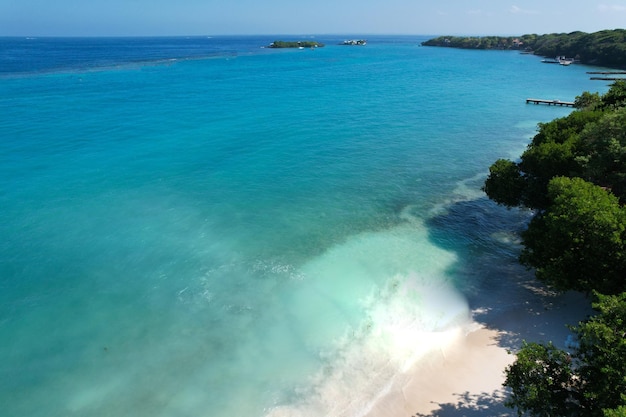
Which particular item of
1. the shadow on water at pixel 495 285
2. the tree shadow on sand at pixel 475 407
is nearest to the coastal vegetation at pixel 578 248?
the tree shadow on sand at pixel 475 407

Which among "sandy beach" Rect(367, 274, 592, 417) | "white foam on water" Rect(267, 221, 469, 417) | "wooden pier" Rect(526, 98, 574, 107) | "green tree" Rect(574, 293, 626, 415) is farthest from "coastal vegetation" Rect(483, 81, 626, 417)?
"wooden pier" Rect(526, 98, 574, 107)

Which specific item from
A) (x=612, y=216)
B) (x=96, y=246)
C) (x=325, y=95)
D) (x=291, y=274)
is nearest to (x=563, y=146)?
(x=612, y=216)

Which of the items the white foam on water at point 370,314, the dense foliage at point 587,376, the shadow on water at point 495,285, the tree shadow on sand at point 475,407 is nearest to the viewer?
the dense foliage at point 587,376

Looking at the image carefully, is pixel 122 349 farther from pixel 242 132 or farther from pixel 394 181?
pixel 242 132

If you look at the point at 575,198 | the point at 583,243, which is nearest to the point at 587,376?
the point at 583,243

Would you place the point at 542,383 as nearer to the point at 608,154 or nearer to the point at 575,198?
the point at 575,198

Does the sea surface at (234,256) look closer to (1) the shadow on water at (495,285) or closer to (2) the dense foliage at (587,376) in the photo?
(1) the shadow on water at (495,285)
